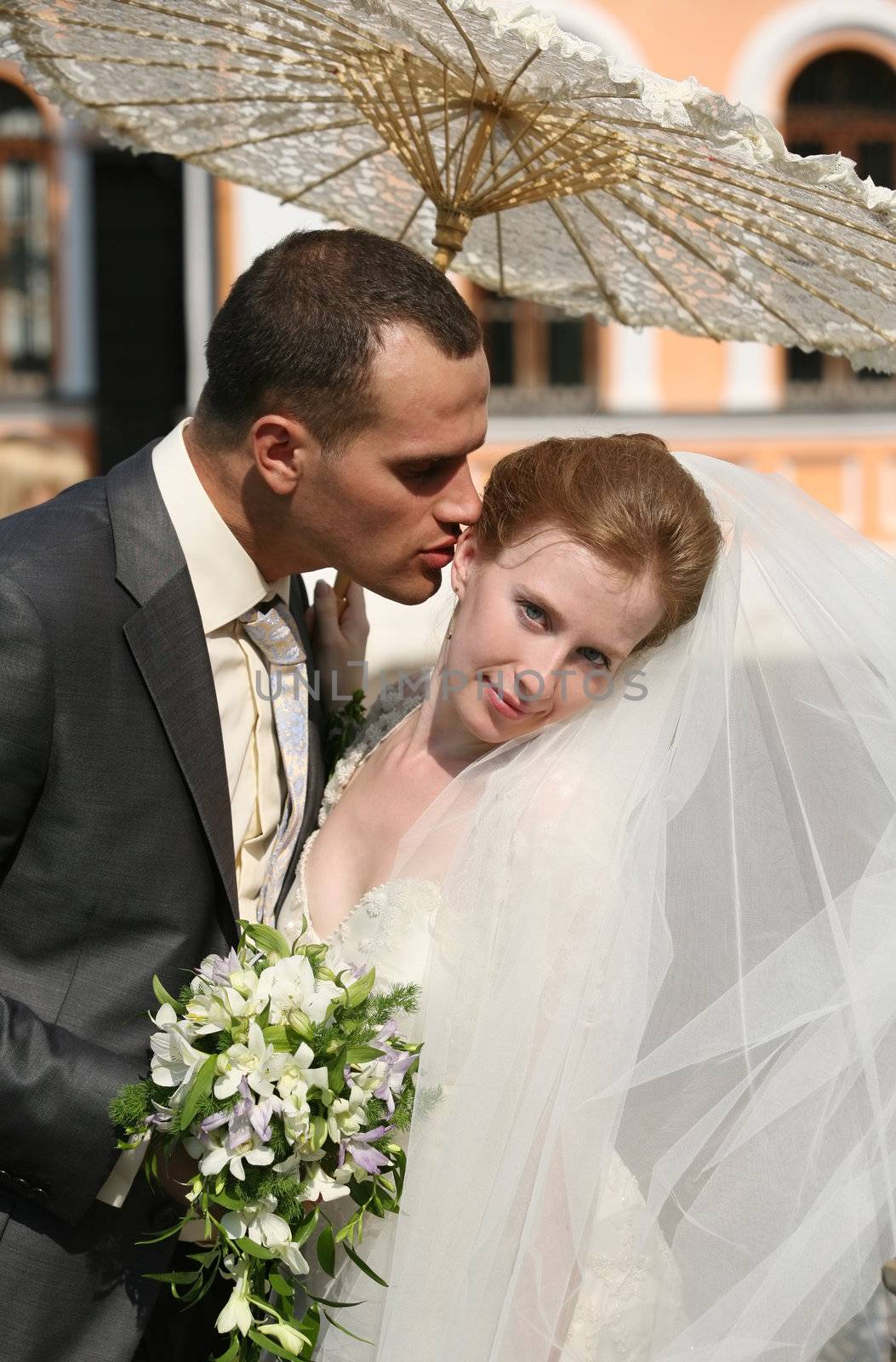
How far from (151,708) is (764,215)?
151 cm

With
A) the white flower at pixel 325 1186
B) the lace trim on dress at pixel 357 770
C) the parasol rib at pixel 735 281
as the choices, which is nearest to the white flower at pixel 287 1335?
the white flower at pixel 325 1186

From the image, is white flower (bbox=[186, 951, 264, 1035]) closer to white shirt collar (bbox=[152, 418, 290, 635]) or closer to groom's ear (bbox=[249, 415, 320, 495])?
white shirt collar (bbox=[152, 418, 290, 635])

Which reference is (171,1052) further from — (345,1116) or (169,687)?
(169,687)

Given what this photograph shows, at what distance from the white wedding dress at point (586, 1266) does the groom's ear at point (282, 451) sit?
0.75 meters

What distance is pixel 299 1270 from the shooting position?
7.03ft

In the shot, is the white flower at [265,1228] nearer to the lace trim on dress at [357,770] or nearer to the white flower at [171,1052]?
the white flower at [171,1052]

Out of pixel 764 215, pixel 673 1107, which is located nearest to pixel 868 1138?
pixel 673 1107

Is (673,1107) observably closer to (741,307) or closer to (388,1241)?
(388,1241)

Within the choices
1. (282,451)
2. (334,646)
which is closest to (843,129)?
(334,646)

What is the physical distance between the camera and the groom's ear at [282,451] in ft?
8.54

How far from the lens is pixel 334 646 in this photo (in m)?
3.18

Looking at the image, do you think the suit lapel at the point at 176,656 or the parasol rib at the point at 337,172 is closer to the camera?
the suit lapel at the point at 176,656

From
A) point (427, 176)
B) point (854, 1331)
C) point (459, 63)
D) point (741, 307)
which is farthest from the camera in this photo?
point (741, 307)

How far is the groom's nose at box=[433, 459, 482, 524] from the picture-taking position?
2686 millimetres
